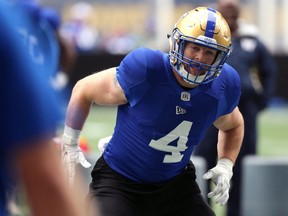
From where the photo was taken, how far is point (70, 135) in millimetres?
4262

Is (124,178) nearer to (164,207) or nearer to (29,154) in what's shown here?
(164,207)

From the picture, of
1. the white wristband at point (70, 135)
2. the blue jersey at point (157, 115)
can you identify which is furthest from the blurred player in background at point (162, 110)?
the white wristband at point (70, 135)

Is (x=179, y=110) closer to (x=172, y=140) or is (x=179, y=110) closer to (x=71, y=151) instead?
(x=172, y=140)

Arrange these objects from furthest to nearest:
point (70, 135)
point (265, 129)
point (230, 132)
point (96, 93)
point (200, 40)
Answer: point (265, 129) → point (230, 132) → point (70, 135) → point (96, 93) → point (200, 40)

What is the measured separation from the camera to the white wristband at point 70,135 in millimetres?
4254

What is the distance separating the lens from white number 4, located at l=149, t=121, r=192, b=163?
398 centimetres

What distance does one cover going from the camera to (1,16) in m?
1.66

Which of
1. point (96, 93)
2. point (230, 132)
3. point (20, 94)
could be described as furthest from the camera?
point (230, 132)

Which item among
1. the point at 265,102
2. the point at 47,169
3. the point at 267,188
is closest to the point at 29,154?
the point at 47,169

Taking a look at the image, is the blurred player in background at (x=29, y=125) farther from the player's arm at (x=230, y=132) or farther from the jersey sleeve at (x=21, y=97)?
the player's arm at (x=230, y=132)

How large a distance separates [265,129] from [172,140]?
1061cm

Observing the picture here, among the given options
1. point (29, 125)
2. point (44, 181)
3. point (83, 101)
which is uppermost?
point (29, 125)

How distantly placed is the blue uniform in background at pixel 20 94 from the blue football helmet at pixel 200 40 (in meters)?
2.19

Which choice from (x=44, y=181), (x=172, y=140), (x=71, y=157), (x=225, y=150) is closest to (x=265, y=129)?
(x=225, y=150)
